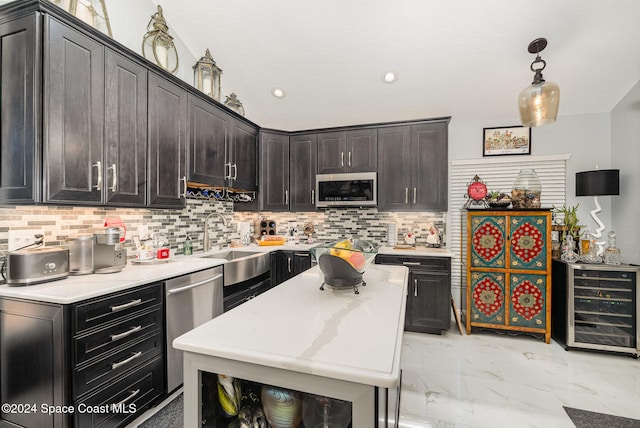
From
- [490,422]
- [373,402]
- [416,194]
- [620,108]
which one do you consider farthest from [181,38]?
[620,108]

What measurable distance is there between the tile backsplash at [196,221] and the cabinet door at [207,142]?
455mm

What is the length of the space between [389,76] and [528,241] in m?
2.33

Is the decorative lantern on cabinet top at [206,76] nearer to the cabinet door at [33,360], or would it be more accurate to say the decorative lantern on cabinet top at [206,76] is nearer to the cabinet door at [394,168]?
the cabinet door at [394,168]

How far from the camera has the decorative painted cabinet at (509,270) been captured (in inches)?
119

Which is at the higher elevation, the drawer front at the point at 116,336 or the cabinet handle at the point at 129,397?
the drawer front at the point at 116,336

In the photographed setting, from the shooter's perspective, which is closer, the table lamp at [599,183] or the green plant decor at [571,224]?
the table lamp at [599,183]

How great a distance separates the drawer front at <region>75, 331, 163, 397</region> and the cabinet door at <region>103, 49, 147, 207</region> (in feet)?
3.20

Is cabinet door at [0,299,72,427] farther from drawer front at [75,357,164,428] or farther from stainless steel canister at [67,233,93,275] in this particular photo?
stainless steel canister at [67,233,93,275]

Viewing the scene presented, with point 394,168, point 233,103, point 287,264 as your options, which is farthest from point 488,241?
point 233,103

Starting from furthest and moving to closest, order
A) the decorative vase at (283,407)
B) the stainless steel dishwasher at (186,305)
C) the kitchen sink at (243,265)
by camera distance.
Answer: the kitchen sink at (243,265) < the stainless steel dishwasher at (186,305) < the decorative vase at (283,407)

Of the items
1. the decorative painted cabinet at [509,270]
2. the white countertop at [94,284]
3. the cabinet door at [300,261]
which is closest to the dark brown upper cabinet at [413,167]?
the decorative painted cabinet at [509,270]

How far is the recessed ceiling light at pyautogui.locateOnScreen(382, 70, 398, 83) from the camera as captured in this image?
312 centimetres

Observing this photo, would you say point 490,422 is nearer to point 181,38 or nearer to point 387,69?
point 387,69

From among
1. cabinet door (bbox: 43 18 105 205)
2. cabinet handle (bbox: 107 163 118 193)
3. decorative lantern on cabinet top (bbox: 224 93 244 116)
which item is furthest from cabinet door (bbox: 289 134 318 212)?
cabinet door (bbox: 43 18 105 205)
